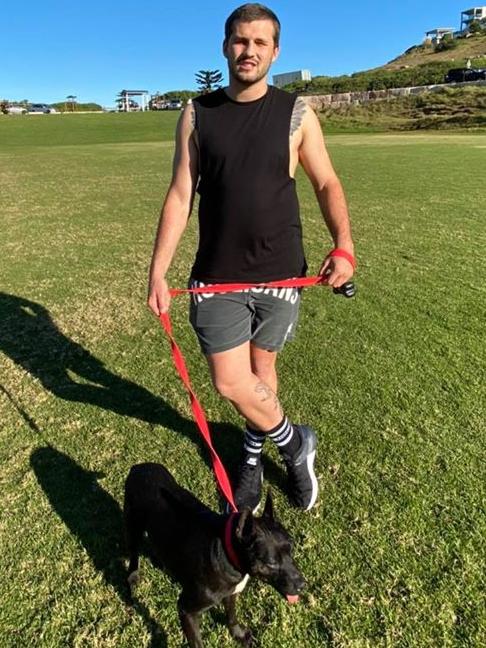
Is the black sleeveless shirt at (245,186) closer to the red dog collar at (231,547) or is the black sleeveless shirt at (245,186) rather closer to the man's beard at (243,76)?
the man's beard at (243,76)

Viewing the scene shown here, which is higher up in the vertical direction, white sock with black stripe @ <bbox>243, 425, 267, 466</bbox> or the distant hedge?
the distant hedge

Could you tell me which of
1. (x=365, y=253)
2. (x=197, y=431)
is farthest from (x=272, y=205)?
(x=365, y=253)

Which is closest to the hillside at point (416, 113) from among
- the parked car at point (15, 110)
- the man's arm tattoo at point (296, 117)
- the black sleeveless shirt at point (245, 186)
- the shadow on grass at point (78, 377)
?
the shadow on grass at point (78, 377)

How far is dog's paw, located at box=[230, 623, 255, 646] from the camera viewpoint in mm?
2205

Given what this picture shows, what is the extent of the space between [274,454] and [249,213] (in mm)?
1650

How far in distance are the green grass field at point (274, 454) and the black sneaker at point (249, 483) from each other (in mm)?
170

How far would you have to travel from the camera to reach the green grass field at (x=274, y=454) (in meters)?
2.32

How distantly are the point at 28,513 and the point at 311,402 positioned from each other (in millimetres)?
2022

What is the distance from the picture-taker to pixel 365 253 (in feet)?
25.6

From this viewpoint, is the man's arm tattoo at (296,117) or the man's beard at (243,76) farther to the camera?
the man's arm tattoo at (296,117)

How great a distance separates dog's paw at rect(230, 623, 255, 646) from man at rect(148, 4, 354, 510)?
79 cm

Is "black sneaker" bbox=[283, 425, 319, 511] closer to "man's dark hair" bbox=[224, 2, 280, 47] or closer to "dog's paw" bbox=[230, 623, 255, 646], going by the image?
"dog's paw" bbox=[230, 623, 255, 646]

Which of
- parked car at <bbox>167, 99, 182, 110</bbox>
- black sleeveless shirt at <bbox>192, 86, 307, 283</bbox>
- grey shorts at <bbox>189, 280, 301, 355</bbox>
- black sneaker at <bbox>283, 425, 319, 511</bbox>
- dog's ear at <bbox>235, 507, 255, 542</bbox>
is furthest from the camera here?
parked car at <bbox>167, 99, 182, 110</bbox>

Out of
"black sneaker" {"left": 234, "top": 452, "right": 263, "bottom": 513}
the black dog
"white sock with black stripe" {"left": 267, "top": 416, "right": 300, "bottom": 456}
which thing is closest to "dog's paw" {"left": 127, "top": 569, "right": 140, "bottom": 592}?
the black dog
